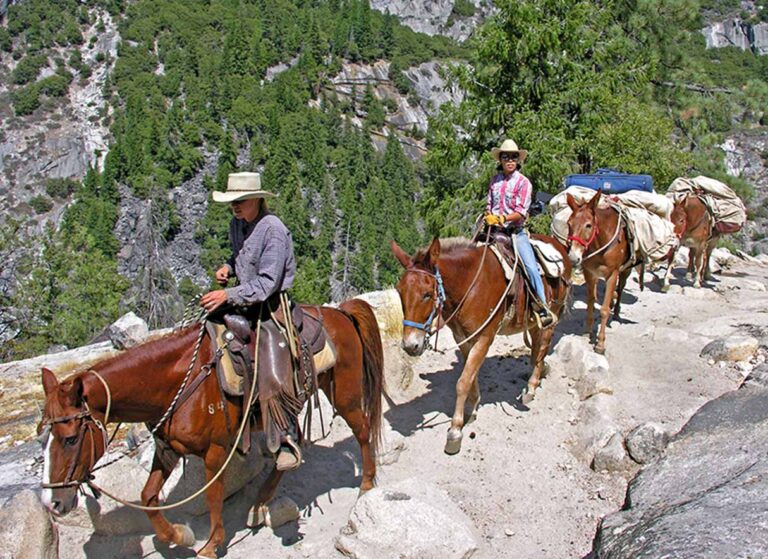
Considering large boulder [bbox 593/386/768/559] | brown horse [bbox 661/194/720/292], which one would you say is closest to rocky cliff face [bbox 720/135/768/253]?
brown horse [bbox 661/194/720/292]

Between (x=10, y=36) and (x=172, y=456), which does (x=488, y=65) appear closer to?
(x=172, y=456)

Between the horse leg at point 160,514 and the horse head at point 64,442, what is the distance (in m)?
0.73

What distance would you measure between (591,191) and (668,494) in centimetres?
660

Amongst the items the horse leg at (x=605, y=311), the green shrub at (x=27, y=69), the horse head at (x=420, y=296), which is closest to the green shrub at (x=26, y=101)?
the green shrub at (x=27, y=69)

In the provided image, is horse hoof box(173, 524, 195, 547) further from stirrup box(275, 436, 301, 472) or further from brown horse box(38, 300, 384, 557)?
stirrup box(275, 436, 301, 472)

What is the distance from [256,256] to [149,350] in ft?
3.44

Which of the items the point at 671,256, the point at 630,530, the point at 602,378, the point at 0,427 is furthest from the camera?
the point at 671,256

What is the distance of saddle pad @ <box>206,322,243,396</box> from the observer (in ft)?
14.8

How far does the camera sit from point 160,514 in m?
4.42

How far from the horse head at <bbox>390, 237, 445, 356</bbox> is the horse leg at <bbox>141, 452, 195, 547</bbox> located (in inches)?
89.0

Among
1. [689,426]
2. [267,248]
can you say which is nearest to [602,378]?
[689,426]

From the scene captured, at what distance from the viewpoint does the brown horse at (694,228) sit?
1244 centimetres

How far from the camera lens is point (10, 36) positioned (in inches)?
6255

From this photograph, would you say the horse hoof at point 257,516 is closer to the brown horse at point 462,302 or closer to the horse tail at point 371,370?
the horse tail at point 371,370
